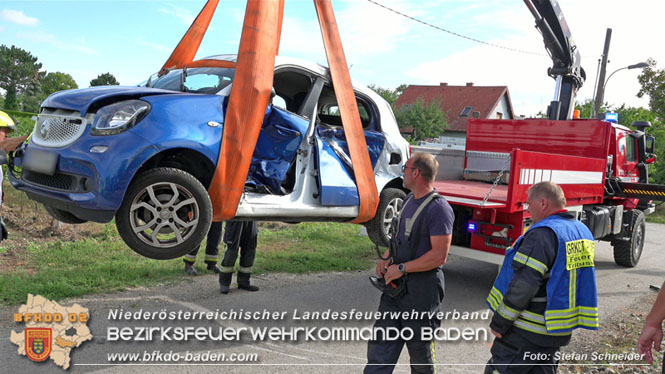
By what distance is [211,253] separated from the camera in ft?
23.7

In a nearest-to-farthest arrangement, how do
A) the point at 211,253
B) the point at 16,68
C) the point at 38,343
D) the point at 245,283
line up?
1. the point at 38,343
2. the point at 245,283
3. the point at 211,253
4. the point at 16,68

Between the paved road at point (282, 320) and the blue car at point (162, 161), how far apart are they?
119cm

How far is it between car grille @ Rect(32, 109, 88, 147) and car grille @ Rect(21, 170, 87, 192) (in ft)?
0.73

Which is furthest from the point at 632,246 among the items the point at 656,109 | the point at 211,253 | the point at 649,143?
the point at 656,109

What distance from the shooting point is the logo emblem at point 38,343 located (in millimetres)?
4285

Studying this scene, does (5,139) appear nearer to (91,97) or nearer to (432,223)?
(91,97)

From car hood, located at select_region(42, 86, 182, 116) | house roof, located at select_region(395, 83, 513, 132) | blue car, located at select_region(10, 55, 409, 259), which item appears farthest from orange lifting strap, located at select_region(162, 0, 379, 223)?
house roof, located at select_region(395, 83, 513, 132)

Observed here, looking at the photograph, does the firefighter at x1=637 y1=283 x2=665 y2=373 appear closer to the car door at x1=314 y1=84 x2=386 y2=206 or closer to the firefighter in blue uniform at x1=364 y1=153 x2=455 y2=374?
the firefighter in blue uniform at x1=364 y1=153 x2=455 y2=374

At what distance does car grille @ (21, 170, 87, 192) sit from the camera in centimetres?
359

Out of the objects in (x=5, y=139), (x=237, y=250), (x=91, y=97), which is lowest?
(x=237, y=250)

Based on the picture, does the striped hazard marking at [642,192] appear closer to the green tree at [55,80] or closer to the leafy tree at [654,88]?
the leafy tree at [654,88]

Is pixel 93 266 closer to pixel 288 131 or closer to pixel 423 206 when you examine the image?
pixel 288 131

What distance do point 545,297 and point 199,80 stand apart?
3164 mm

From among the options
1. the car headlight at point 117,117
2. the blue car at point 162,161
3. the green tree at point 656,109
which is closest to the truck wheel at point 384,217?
the blue car at point 162,161
